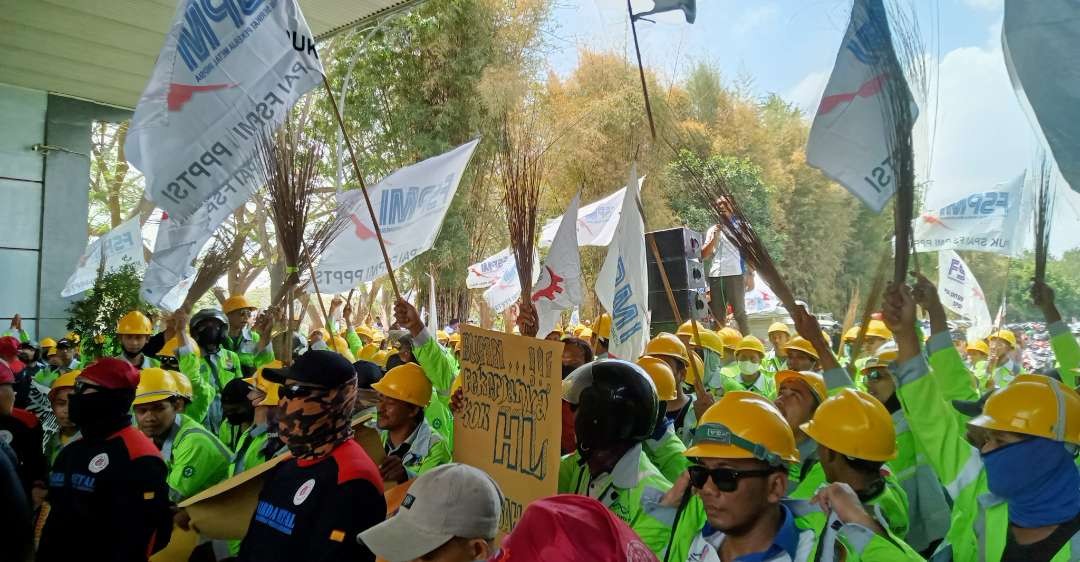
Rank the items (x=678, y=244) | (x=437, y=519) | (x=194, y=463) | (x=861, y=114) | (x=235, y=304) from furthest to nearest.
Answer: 1. (x=678, y=244)
2. (x=235, y=304)
3. (x=194, y=463)
4. (x=861, y=114)
5. (x=437, y=519)

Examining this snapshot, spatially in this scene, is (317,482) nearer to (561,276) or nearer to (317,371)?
(317,371)

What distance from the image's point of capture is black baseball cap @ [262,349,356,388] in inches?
114

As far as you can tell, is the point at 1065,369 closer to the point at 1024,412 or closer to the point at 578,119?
the point at 1024,412

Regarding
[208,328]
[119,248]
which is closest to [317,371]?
[208,328]

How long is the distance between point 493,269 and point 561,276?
465 cm

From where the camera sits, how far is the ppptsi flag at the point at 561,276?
25.6ft

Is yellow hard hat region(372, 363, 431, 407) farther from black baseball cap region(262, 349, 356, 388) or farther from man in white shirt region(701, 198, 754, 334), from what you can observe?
man in white shirt region(701, 198, 754, 334)

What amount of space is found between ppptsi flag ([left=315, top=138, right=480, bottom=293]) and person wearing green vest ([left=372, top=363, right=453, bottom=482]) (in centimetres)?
379

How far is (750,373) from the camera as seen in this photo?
821 cm

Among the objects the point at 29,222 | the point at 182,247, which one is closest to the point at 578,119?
the point at 29,222

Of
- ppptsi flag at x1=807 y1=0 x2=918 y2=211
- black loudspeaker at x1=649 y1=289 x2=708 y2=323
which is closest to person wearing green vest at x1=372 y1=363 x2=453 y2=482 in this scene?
ppptsi flag at x1=807 y1=0 x2=918 y2=211

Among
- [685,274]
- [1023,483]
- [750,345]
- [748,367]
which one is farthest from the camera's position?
[685,274]

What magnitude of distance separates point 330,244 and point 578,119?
16.1 meters

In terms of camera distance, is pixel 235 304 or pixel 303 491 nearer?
pixel 303 491
